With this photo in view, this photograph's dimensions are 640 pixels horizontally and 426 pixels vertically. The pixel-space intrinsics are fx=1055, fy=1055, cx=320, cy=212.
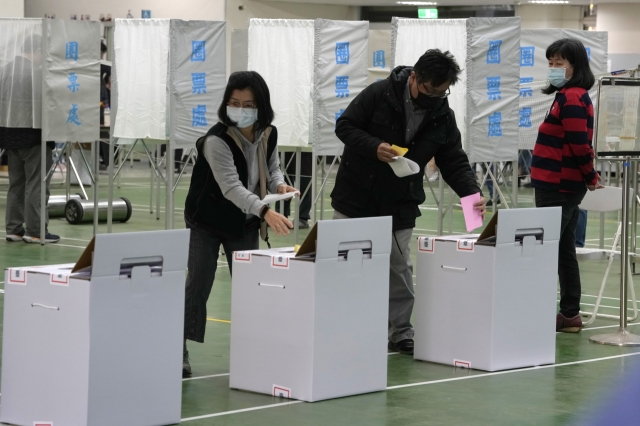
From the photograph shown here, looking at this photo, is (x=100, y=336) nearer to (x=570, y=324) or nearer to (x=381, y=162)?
(x=381, y=162)

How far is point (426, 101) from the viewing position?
16.6ft

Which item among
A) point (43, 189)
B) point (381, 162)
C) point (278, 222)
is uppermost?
Answer: point (381, 162)

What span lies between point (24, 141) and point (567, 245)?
18.0 feet

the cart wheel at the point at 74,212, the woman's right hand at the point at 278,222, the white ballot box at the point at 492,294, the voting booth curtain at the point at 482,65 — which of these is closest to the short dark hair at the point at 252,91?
the woman's right hand at the point at 278,222

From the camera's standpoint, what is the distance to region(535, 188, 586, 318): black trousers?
5941 millimetres

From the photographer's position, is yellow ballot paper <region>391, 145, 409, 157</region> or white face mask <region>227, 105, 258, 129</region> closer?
white face mask <region>227, 105, 258, 129</region>

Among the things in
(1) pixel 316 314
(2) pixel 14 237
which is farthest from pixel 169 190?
(1) pixel 316 314

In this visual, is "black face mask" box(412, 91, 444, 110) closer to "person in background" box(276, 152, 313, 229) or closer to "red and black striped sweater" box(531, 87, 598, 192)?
"red and black striped sweater" box(531, 87, 598, 192)

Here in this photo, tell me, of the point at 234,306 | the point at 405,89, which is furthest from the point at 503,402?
the point at 405,89

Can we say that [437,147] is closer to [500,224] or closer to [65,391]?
[500,224]

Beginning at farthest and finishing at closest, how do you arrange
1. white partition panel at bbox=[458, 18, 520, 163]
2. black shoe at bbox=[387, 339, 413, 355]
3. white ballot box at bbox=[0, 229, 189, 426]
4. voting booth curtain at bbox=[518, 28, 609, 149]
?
voting booth curtain at bbox=[518, 28, 609, 149]
white partition panel at bbox=[458, 18, 520, 163]
black shoe at bbox=[387, 339, 413, 355]
white ballot box at bbox=[0, 229, 189, 426]

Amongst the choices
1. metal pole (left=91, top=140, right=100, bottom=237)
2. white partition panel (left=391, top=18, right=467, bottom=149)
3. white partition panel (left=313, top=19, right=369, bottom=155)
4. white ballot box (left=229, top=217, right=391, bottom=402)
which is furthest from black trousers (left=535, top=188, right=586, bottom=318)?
metal pole (left=91, top=140, right=100, bottom=237)

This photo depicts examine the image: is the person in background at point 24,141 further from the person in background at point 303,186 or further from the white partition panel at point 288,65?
the person in background at point 303,186

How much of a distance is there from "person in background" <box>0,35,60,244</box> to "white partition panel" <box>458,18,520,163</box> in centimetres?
391
